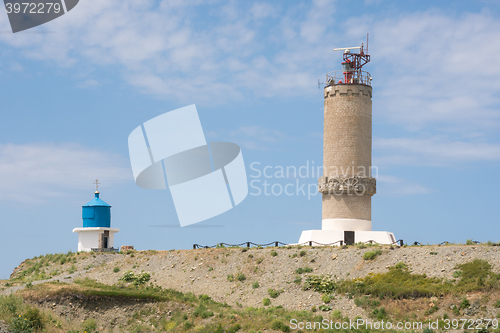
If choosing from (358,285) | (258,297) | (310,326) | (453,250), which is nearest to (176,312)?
(258,297)

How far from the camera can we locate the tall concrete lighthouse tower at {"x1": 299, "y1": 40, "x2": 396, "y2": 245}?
4197cm

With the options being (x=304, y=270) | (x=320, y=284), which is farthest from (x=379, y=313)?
(x=304, y=270)

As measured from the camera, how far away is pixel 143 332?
1118 inches

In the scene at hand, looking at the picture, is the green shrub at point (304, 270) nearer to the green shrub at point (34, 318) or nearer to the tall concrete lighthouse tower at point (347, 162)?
the tall concrete lighthouse tower at point (347, 162)

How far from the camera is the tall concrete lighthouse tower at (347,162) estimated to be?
138 ft

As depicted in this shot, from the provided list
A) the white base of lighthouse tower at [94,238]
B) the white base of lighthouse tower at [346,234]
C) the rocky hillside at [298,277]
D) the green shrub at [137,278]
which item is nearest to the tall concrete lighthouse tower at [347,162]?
the white base of lighthouse tower at [346,234]

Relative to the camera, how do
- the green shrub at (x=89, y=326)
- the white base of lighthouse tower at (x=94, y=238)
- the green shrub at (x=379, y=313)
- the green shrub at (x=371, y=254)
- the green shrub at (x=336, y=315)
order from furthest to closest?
1. the white base of lighthouse tower at (x=94, y=238)
2. the green shrub at (x=371, y=254)
3. the green shrub at (x=89, y=326)
4. the green shrub at (x=336, y=315)
5. the green shrub at (x=379, y=313)

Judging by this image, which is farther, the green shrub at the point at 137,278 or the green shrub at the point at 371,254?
the green shrub at the point at 137,278

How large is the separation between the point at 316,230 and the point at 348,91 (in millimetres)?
11090

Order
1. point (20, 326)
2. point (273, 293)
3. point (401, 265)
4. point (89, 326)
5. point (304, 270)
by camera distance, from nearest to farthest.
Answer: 1. point (20, 326)
2. point (89, 326)
3. point (401, 265)
4. point (273, 293)
5. point (304, 270)

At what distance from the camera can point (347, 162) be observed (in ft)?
139

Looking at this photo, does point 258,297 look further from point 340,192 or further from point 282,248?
point 340,192

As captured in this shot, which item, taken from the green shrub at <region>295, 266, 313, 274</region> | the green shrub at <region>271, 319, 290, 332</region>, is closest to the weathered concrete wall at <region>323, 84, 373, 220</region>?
the green shrub at <region>295, 266, 313, 274</region>

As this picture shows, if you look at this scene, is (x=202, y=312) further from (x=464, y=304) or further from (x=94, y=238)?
(x=94, y=238)
